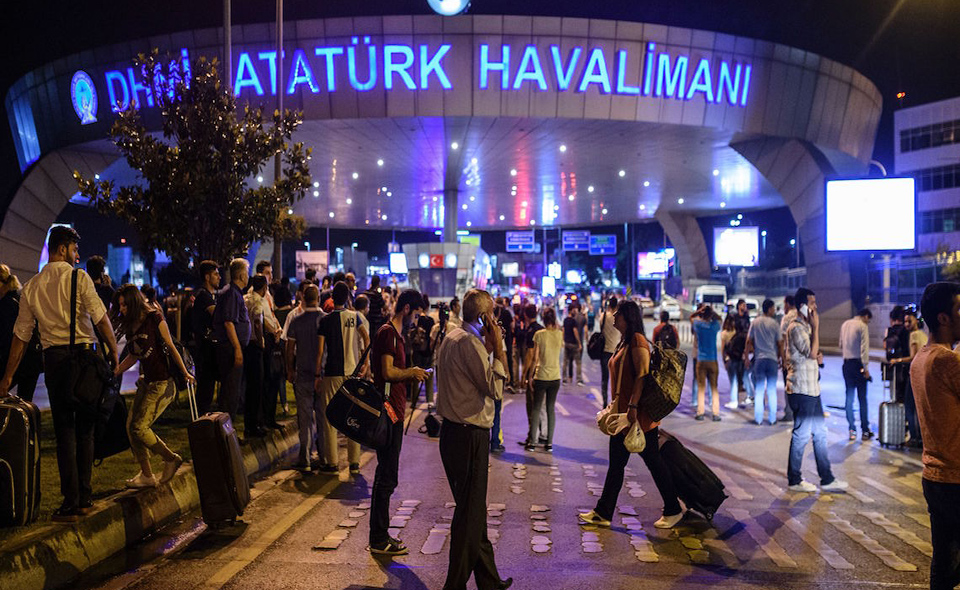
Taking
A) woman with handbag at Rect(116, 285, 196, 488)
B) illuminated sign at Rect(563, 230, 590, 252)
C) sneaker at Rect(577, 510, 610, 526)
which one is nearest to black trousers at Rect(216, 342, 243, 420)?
woman with handbag at Rect(116, 285, 196, 488)

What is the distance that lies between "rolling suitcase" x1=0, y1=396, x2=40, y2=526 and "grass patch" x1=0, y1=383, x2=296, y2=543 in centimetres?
13

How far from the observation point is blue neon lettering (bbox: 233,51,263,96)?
26547 millimetres

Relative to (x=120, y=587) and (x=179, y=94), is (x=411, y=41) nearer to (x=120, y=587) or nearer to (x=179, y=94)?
(x=179, y=94)

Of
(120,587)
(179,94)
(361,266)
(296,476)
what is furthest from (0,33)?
(120,587)

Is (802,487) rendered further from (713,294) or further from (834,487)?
(713,294)

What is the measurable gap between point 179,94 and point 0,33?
2935 cm

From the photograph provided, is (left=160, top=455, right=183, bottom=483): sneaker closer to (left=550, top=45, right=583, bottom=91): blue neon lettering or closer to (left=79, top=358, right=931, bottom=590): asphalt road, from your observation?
(left=79, top=358, right=931, bottom=590): asphalt road

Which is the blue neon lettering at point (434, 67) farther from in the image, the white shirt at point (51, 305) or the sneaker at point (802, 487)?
the white shirt at point (51, 305)

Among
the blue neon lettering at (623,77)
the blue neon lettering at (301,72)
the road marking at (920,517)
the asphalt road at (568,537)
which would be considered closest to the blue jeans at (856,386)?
the asphalt road at (568,537)

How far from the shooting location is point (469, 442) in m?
5.15

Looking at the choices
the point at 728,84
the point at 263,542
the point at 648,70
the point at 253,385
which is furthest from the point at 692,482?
the point at 728,84

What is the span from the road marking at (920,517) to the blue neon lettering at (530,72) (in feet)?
66.8

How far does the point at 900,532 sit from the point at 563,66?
70.0 ft

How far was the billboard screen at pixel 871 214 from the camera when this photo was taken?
69.5 ft
